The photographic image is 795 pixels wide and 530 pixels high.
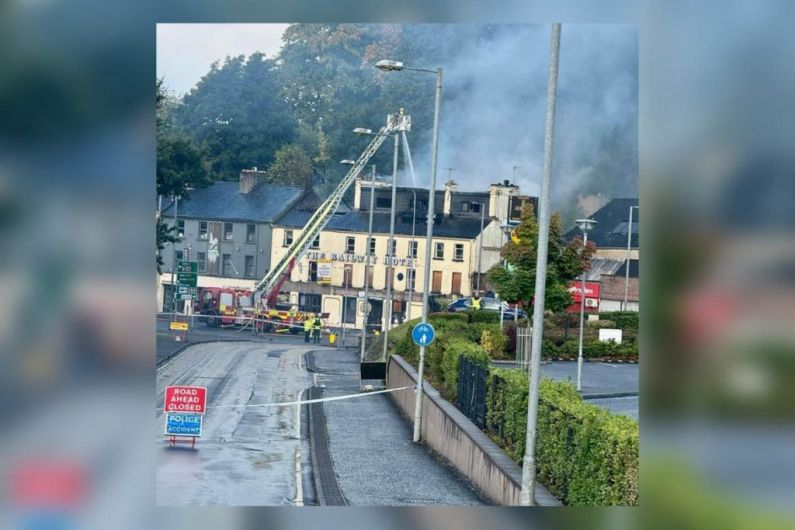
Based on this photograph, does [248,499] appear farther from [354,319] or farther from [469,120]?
[469,120]

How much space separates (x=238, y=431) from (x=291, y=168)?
92.6 inches

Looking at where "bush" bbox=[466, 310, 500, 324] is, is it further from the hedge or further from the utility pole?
the utility pole

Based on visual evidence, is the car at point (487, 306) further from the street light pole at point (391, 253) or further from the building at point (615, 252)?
the building at point (615, 252)

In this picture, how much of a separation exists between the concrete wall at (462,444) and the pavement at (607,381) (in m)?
0.90

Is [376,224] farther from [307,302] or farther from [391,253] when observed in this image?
[307,302]

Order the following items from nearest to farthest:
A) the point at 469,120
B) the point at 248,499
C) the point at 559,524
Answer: the point at 559,524 → the point at 248,499 → the point at 469,120

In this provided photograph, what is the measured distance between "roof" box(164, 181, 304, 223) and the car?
75.9 inches

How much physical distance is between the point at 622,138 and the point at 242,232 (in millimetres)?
3466

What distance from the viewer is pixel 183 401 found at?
10594mm

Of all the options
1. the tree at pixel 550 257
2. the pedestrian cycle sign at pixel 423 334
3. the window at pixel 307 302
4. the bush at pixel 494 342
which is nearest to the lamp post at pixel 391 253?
the pedestrian cycle sign at pixel 423 334

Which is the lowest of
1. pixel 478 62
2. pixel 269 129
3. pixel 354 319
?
pixel 354 319
